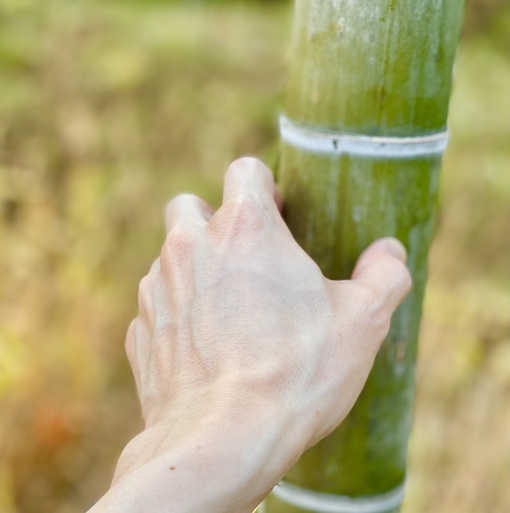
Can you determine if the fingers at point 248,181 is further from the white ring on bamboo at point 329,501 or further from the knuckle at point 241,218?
the white ring on bamboo at point 329,501

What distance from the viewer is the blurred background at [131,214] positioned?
2.14 m

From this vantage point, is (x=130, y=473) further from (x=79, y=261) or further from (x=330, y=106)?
(x=79, y=261)

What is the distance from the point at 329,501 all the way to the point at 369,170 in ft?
1.30

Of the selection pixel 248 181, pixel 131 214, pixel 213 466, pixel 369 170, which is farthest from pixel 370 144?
pixel 131 214

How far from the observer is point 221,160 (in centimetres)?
284

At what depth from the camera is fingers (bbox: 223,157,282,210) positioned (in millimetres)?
734

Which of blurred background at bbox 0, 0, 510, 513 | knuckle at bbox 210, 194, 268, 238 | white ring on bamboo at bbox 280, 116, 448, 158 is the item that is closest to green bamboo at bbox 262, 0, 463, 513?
white ring on bamboo at bbox 280, 116, 448, 158

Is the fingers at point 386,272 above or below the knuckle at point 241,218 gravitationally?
below

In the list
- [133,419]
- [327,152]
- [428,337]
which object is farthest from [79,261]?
[327,152]

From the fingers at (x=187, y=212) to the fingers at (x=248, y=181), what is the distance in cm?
5

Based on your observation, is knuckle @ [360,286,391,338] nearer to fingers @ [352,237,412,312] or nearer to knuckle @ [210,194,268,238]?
fingers @ [352,237,412,312]

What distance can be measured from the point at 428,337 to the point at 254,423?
1707 millimetres

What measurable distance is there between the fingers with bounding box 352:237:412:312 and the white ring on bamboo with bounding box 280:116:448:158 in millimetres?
97

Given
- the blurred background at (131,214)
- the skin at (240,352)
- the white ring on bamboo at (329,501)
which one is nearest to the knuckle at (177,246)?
the skin at (240,352)
